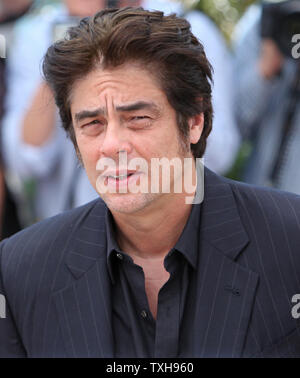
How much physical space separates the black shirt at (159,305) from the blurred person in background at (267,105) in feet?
4.47

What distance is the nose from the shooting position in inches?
68.4

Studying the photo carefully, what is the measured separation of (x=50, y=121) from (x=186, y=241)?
5.17 ft

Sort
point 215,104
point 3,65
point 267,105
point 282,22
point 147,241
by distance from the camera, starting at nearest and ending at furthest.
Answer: point 147,241, point 282,22, point 215,104, point 267,105, point 3,65

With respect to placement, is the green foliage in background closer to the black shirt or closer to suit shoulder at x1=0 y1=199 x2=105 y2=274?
suit shoulder at x1=0 y1=199 x2=105 y2=274

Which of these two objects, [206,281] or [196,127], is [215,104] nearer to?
[196,127]

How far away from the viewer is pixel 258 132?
3.21 meters

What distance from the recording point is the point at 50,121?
3209 mm

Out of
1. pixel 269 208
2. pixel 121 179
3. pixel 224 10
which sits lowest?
pixel 269 208

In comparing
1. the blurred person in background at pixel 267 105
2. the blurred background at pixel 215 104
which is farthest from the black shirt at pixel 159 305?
the blurred person in background at pixel 267 105

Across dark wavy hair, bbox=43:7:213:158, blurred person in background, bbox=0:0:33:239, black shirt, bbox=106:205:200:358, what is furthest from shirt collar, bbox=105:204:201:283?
blurred person in background, bbox=0:0:33:239

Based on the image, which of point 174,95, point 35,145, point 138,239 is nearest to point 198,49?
point 174,95

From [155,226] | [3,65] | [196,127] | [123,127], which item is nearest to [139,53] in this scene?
[123,127]

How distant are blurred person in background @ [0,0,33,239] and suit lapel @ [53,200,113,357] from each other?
1.49 meters
